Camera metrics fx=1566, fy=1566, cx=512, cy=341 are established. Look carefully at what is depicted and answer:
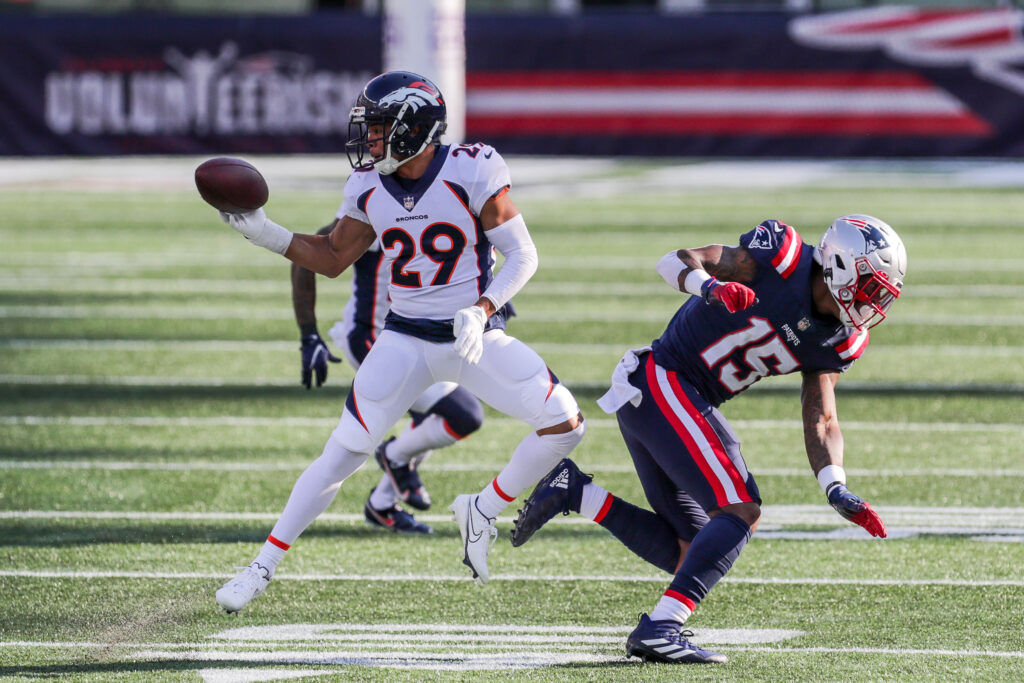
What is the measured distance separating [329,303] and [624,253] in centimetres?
327

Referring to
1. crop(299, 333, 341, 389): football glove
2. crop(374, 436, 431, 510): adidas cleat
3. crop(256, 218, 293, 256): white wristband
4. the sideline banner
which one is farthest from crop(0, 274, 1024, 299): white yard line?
the sideline banner

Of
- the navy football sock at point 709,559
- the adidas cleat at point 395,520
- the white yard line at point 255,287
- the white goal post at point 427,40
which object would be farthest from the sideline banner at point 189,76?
the navy football sock at point 709,559

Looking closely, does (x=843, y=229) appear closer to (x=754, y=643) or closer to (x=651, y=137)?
(x=754, y=643)

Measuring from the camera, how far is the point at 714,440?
15.2 feet

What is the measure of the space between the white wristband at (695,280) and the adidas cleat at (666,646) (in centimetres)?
96

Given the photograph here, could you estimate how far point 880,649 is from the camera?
179 inches

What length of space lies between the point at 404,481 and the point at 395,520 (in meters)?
0.16

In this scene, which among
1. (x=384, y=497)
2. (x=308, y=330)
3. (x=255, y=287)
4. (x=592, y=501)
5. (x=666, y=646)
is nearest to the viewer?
(x=666, y=646)

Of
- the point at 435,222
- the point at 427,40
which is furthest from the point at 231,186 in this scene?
the point at 427,40

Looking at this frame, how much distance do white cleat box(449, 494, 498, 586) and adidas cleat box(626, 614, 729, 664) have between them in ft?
2.28

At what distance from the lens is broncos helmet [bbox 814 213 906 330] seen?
14.7 ft

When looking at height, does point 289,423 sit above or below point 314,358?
below

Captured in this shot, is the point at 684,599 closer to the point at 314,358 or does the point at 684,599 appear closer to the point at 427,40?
the point at 314,358

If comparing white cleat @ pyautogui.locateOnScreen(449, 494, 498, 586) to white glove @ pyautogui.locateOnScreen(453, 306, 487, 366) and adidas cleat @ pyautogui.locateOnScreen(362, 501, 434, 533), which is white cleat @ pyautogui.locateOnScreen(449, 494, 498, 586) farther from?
adidas cleat @ pyautogui.locateOnScreen(362, 501, 434, 533)
